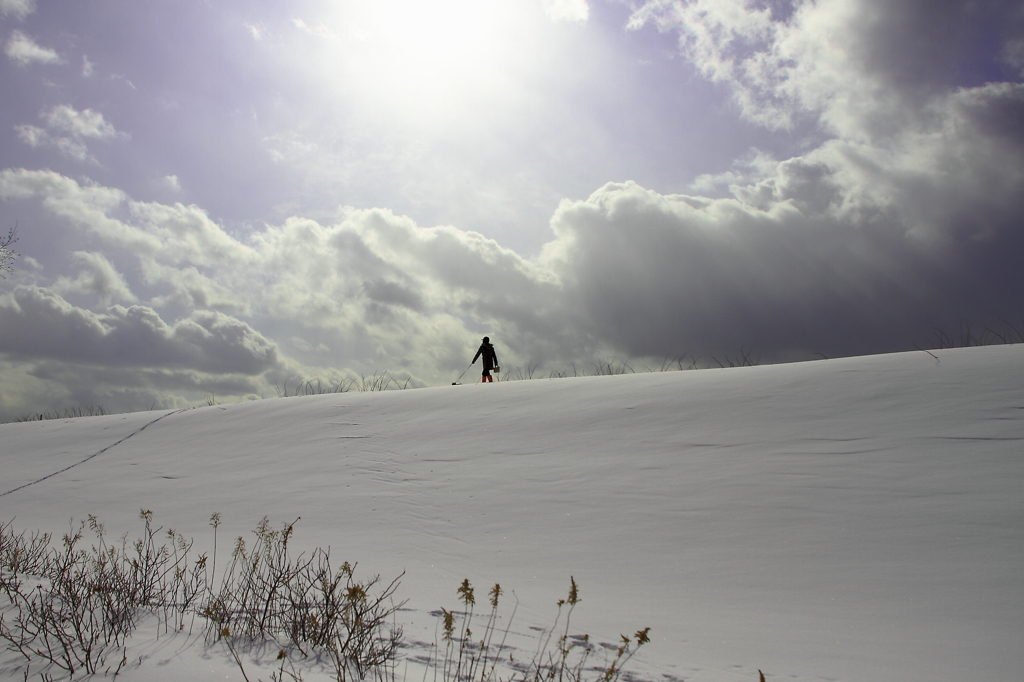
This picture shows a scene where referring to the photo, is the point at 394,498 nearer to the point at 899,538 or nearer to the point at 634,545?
the point at 634,545

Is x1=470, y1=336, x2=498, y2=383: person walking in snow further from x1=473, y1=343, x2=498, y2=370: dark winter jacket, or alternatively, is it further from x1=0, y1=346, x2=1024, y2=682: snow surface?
x1=0, y1=346, x2=1024, y2=682: snow surface

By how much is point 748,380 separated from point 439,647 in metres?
3.91

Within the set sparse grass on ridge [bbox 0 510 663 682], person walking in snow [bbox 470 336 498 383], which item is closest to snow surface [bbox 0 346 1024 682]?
sparse grass on ridge [bbox 0 510 663 682]

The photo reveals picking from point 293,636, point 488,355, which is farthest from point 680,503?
point 488,355

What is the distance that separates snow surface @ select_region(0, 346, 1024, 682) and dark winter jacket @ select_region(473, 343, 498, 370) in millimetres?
3248

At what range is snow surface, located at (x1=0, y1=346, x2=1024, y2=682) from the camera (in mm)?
2176

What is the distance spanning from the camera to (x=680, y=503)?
325 cm

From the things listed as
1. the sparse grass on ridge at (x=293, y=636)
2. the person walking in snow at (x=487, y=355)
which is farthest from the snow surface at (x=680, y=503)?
the person walking in snow at (x=487, y=355)

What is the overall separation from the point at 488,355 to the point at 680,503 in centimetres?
634

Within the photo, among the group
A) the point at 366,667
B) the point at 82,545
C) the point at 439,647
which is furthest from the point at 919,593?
the point at 82,545

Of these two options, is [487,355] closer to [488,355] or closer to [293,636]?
[488,355]

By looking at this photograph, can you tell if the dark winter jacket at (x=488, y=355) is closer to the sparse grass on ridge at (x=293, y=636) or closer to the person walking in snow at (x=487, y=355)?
Answer: the person walking in snow at (x=487, y=355)

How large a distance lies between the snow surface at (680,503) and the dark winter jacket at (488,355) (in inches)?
128

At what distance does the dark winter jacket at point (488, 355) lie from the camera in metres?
9.39
